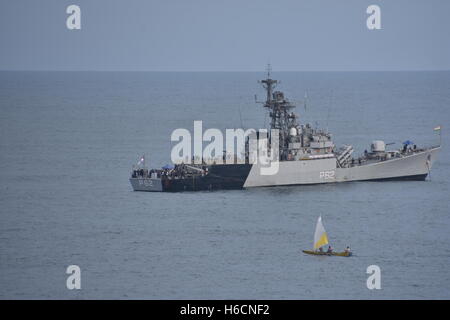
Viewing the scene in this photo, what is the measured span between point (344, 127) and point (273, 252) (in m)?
89.4

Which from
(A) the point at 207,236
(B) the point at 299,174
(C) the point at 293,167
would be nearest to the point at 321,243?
(A) the point at 207,236

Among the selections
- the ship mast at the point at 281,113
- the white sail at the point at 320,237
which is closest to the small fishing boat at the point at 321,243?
the white sail at the point at 320,237

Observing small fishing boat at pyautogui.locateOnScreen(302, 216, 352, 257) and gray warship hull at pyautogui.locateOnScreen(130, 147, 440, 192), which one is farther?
gray warship hull at pyautogui.locateOnScreen(130, 147, 440, 192)

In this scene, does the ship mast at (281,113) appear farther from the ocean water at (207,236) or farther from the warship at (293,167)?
the ocean water at (207,236)

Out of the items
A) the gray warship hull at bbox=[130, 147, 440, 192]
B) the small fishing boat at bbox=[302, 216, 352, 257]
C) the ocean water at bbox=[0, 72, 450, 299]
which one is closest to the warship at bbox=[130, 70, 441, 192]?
the gray warship hull at bbox=[130, 147, 440, 192]

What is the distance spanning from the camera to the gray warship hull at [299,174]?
114 m

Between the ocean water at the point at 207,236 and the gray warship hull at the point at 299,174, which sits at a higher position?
the gray warship hull at the point at 299,174

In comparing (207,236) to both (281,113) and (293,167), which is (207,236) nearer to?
(293,167)

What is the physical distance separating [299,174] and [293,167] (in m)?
1.02

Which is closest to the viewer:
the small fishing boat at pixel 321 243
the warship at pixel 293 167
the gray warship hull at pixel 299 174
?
the small fishing boat at pixel 321 243

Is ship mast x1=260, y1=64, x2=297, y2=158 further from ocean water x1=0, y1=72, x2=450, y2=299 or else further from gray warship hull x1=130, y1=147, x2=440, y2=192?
ocean water x1=0, y1=72, x2=450, y2=299

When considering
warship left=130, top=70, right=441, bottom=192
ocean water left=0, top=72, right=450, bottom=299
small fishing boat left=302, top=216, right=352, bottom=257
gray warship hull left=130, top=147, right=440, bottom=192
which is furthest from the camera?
warship left=130, top=70, right=441, bottom=192

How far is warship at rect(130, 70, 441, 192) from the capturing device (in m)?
114
